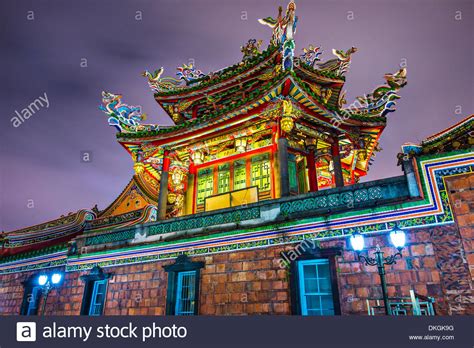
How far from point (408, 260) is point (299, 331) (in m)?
3.16

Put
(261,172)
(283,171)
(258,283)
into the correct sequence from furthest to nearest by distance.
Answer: (261,172)
(283,171)
(258,283)

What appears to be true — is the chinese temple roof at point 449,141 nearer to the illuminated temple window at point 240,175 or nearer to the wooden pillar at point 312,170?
the wooden pillar at point 312,170

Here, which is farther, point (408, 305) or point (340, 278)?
point (340, 278)

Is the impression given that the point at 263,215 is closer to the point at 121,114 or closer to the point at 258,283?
the point at 258,283

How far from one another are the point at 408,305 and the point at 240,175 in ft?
29.8

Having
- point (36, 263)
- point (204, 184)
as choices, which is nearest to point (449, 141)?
point (204, 184)

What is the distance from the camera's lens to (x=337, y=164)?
43.3 feet

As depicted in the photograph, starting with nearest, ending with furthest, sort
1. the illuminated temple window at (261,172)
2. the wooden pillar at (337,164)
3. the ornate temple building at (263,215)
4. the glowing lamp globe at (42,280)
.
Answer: the ornate temple building at (263,215)
the glowing lamp globe at (42,280)
the wooden pillar at (337,164)
the illuminated temple window at (261,172)

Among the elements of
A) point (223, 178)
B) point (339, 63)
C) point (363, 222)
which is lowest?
point (363, 222)

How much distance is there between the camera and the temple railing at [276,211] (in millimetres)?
8016

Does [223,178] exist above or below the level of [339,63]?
below

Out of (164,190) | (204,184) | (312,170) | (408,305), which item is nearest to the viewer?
(408,305)

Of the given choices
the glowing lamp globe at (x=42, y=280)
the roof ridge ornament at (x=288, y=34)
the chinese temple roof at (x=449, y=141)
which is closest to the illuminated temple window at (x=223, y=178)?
the roof ridge ornament at (x=288, y=34)

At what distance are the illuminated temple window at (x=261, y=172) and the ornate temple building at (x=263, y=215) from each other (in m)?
0.07
